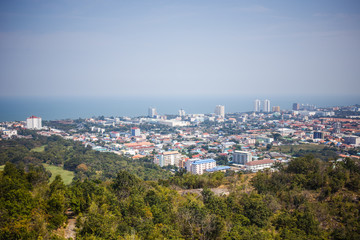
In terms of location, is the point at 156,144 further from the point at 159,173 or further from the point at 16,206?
the point at 16,206

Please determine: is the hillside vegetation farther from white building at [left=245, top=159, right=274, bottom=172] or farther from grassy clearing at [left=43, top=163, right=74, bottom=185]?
white building at [left=245, top=159, right=274, bottom=172]

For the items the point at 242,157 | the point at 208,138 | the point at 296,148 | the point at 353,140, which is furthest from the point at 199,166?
the point at 353,140

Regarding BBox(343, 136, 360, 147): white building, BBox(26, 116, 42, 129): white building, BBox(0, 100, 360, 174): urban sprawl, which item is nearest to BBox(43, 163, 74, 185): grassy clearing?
BBox(0, 100, 360, 174): urban sprawl

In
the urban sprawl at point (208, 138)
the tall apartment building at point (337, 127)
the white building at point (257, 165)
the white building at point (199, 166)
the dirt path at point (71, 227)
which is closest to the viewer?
the dirt path at point (71, 227)

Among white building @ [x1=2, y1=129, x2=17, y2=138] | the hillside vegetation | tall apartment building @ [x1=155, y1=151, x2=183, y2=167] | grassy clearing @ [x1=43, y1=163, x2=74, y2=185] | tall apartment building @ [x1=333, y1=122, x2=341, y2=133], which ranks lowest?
tall apartment building @ [x1=155, y1=151, x2=183, y2=167]

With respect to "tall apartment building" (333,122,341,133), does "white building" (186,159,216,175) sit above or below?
below

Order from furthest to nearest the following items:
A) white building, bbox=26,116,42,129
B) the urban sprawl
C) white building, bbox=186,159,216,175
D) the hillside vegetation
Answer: white building, bbox=26,116,42,129 → the urban sprawl → white building, bbox=186,159,216,175 → the hillside vegetation

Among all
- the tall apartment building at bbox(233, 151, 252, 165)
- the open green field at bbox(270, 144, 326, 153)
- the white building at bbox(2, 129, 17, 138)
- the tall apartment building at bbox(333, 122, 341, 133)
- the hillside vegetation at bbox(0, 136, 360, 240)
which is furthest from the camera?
the tall apartment building at bbox(333, 122, 341, 133)

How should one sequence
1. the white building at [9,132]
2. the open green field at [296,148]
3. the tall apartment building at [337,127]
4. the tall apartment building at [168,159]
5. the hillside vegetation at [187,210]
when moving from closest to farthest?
the hillside vegetation at [187,210]
the tall apartment building at [168,159]
the open green field at [296,148]
the white building at [9,132]
the tall apartment building at [337,127]

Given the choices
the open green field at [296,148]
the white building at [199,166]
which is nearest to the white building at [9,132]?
the white building at [199,166]

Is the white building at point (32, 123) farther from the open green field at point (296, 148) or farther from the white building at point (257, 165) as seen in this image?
the open green field at point (296, 148)
